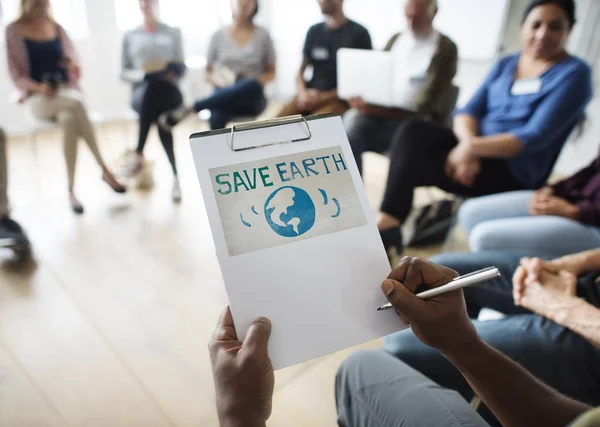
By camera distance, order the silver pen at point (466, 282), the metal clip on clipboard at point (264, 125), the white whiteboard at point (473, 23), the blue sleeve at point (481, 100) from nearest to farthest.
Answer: the silver pen at point (466, 282), the metal clip on clipboard at point (264, 125), the blue sleeve at point (481, 100), the white whiteboard at point (473, 23)

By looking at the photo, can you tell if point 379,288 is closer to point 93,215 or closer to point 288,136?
point 288,136

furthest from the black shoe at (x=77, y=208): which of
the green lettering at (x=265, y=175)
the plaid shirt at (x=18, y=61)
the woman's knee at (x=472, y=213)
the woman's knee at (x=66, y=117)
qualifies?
the green lettering at (x=265, y=175)

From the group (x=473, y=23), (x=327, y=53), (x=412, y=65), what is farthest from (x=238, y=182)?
(x=473, y=23)

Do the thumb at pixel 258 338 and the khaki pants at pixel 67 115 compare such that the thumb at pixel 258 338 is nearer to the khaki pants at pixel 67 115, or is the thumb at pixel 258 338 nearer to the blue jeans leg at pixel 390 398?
the blue jeans leg at pixel 390 398

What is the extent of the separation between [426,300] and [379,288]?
0.25 feet

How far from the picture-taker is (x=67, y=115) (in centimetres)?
233

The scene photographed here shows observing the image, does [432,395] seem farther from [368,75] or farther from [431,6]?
[431,6]

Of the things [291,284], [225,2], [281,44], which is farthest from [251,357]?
[281,44]

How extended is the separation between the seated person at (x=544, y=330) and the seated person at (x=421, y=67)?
3.48ft

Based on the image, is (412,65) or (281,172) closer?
(281,172)

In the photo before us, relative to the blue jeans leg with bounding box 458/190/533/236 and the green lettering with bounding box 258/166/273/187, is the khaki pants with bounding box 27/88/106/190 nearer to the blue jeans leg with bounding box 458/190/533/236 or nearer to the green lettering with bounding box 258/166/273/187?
the blue jeans leg with bounding box 458/190/533/236

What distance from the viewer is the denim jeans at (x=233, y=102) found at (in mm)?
2457

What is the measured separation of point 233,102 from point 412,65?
3.50 feet

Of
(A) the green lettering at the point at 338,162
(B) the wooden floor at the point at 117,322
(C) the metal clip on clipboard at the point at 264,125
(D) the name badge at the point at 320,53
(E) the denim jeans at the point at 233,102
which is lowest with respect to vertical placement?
(B) the wooden floor at the point at 117,322
